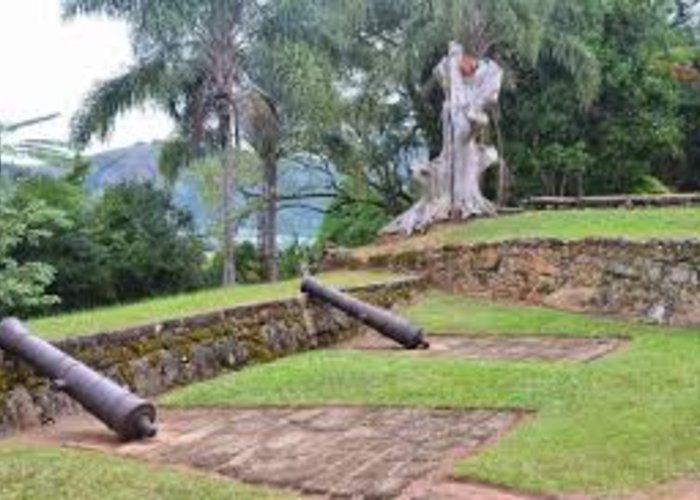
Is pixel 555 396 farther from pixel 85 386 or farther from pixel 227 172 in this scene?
pixel 227 172

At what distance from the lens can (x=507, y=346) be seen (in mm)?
12047

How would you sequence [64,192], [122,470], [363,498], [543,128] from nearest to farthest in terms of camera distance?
[363,498] → [122,470] → [64,192] → [543,128]

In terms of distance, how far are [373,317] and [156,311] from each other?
7.28 ft

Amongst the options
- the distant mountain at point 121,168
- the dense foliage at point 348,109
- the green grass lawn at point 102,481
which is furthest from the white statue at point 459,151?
the green grass lawn at point 102,481

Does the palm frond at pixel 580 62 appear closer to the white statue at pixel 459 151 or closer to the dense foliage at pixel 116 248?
the white statue at pixel 459 151

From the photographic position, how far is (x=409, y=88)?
89.2 feet

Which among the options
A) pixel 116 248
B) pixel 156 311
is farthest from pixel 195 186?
pixel 156 311

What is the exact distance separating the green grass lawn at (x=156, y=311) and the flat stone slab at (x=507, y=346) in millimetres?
1111

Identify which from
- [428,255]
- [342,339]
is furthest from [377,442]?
[428,255]

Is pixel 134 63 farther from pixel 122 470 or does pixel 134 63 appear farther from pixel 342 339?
pixel 122 470

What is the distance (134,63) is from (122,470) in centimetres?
1774

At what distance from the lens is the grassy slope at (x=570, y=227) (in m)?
15.3

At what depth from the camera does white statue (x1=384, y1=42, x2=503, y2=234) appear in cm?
1864

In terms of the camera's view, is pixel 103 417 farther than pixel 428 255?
No
